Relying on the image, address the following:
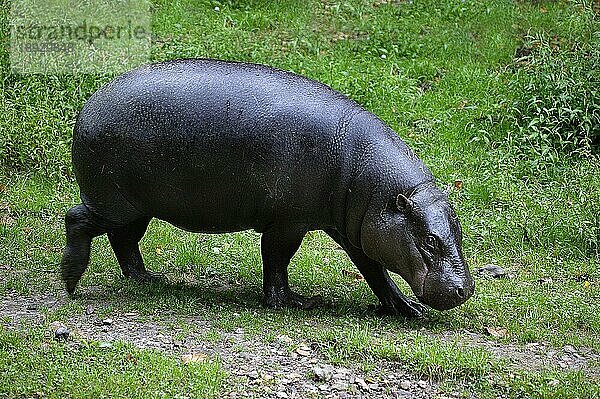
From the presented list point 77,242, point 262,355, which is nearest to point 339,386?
point 262,355

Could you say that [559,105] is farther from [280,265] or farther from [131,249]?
[131,249]

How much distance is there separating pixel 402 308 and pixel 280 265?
89cm

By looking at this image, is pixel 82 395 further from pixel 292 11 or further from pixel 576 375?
pixel 292 11

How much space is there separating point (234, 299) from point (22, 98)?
5012 millimetres

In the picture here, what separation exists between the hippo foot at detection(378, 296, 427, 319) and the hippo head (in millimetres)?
478

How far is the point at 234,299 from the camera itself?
690 cm

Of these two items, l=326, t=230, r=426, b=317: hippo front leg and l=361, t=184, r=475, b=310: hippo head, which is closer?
l=361, t=184, r=475, b=310: hippo head

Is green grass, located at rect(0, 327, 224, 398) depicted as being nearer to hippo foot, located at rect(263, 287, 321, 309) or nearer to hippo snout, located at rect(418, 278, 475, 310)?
hippo foot, located at rect(263, 287, 321, 309)

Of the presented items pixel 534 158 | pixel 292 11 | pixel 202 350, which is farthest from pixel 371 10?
pixel 202 350

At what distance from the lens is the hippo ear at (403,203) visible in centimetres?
610

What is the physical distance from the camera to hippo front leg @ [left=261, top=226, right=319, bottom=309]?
6.52 metres

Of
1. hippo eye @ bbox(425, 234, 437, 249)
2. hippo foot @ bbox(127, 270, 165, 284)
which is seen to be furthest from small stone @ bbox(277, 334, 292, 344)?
hippo foot @ bbox(127, 270, 165, 284)

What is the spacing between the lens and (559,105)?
10.5 m

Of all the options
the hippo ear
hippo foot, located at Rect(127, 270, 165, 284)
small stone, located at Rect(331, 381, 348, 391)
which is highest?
the hippo ear
